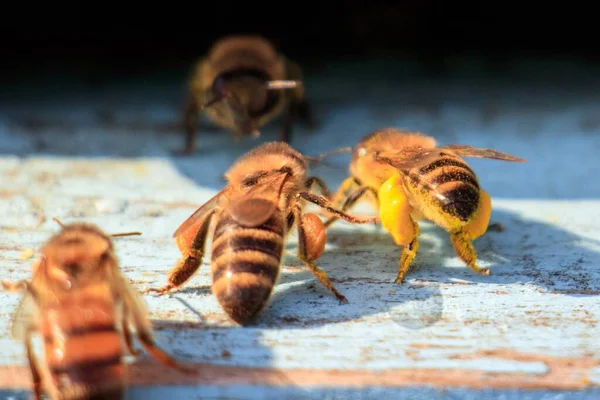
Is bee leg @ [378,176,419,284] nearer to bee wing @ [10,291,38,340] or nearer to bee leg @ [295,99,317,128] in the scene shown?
bee wing @ [10,291,38,340]

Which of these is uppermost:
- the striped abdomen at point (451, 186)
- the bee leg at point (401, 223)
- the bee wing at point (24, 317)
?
the striped abdomen at point (451, 186)

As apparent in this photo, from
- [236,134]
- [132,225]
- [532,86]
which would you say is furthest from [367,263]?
[532,86]

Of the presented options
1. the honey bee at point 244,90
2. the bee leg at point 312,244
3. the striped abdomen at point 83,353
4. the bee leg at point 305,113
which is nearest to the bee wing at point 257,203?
the bee leg at point 312,244

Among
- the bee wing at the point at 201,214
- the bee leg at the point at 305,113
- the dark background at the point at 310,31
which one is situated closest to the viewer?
the bee wing at the point at 201,214

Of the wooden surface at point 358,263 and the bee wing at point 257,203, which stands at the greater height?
the bee wing at point 257,203

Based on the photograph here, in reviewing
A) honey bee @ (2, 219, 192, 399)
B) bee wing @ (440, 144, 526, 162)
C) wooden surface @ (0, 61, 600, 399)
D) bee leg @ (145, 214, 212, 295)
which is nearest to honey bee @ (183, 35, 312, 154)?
wooden surface @ (0, 61, 600, 399)

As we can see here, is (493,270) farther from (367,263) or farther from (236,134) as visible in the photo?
(236,134)

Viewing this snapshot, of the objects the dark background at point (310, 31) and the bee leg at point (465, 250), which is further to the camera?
the dark background at point (310, 31)

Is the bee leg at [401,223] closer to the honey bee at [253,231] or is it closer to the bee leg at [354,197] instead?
the honey bee at [253,231]

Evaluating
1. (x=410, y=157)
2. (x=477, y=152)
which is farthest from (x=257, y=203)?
(x=477, y=152)
